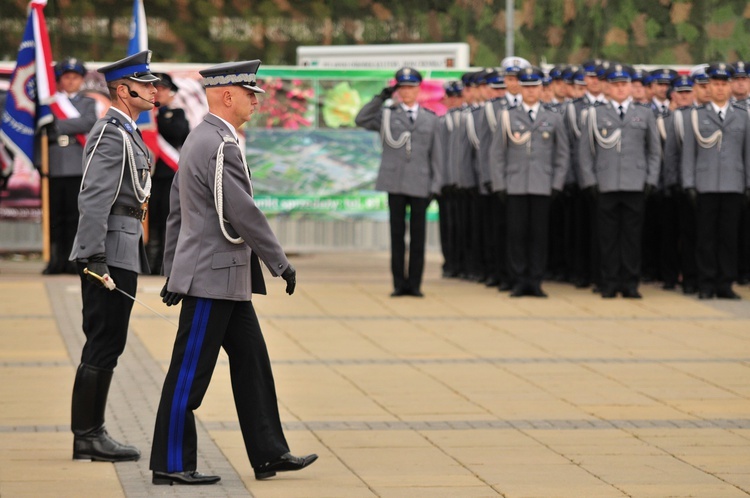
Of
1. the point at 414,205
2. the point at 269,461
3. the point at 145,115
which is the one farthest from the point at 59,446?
the point at 145,115

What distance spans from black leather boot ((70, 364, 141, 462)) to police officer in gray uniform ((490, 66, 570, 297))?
811 cm

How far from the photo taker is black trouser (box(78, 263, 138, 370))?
24.8 feet

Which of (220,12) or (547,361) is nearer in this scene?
(547,361)

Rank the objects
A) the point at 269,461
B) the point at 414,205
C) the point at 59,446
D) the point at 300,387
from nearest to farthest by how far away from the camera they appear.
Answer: the point at 269,461 → the point at 59,446 → the point at 300,387 → the point at 414,205

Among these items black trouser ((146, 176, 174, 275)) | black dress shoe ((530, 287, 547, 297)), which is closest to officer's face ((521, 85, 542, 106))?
black dress shoe ((530, 287, 547, 297))

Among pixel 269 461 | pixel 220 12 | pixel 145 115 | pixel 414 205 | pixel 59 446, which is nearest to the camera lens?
pixel 269 461

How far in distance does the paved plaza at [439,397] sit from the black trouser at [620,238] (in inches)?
15.0

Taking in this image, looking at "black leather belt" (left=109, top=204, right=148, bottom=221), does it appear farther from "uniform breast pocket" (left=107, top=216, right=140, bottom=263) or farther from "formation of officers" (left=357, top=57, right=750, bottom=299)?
"formation of officers" (left=357, top=57, right=750, bottom=299)

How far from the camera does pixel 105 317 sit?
24.8 ft

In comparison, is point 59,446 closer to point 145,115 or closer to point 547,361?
point 547,361

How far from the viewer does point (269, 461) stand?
7.18m

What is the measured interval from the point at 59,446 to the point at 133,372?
2.38m

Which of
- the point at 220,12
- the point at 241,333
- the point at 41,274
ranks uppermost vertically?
the point at 220,12

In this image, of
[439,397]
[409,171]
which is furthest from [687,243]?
[439,397]
